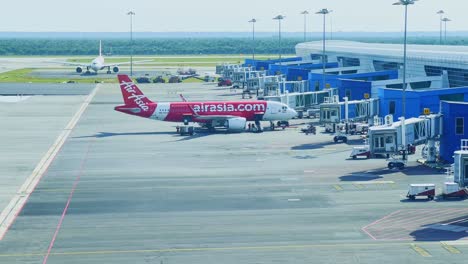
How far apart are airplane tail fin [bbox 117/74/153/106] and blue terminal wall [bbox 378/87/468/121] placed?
98.5 feet

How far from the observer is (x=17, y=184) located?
226ft

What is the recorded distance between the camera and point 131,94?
102 meters

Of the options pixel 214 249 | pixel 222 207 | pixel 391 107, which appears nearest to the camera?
pixel 214 249

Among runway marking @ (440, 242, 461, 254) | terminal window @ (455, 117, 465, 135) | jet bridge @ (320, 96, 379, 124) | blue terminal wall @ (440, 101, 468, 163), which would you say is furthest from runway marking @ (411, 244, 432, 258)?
jet bridge @ (320, 96, 379, 124)

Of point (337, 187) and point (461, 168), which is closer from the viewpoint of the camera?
point (461, 168)

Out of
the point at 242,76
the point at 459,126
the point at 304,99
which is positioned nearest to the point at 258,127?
the point at 304,99

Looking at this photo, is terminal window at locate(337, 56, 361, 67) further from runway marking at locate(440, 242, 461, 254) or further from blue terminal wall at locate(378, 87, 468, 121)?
runway marking at locate(440, 242, 461, 254)

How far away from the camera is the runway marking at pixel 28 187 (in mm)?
55312

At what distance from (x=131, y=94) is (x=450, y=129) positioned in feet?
139

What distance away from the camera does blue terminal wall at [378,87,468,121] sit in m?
88.4

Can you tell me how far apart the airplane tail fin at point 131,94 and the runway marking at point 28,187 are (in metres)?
8.87

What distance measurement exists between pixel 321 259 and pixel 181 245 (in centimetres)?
849

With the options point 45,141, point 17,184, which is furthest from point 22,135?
point 17,184

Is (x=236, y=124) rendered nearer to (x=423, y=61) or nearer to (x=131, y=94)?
(x=131, y=94)
